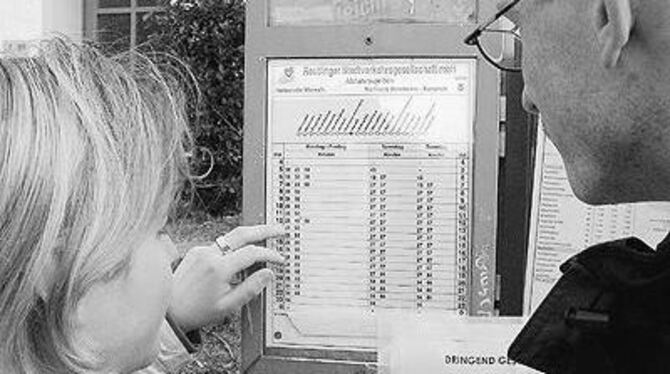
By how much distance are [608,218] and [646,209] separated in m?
0.07

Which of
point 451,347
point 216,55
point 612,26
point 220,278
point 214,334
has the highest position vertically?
point 216,55

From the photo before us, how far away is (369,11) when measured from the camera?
6.24 feet

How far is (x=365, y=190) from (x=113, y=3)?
18.6 ft

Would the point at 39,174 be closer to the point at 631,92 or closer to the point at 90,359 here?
the point at 90,359

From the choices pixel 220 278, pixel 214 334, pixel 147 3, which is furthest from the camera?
pixel 147 3

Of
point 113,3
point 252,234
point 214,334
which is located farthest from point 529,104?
point 113,3

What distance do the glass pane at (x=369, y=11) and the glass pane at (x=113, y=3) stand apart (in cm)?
A: 543

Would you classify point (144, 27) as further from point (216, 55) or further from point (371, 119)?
point (371, 119)

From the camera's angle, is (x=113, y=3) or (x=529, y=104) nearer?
(x=529, y=104)

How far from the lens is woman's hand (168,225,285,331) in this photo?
193 cm

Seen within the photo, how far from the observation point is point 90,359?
152 centimetres

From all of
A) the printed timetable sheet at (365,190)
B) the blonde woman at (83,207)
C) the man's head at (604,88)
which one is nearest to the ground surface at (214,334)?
the printed timetable sheet at (365,190)

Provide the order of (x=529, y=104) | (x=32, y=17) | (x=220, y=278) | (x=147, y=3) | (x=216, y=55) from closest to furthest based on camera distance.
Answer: (x=529, y=104)
(x=220, y=278)
(x=216, y=55)
(x=32, y=17)
(x=147, y=3)

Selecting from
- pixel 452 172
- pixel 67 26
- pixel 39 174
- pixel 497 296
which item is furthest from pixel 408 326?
pixel 67 26
